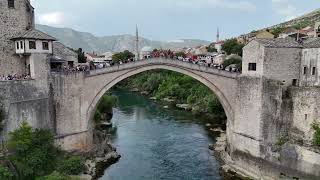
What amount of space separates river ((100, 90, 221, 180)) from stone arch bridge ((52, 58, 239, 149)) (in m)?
3.32

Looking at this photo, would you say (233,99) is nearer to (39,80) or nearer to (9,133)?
(39,80)

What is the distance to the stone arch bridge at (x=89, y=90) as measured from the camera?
22.4 m

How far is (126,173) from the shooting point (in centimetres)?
2262

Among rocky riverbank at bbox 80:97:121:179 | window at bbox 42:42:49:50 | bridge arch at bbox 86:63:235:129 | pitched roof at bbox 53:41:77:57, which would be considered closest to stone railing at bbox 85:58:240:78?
bridge arch at bbox 86:63:235:129

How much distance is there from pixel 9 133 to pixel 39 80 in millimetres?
3598

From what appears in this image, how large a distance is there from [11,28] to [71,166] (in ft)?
30.3

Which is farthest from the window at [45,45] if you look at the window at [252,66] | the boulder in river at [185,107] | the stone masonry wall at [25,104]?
the boulder in river at [185,107]

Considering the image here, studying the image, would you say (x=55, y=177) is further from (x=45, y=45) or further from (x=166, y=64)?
(x=166, y=64)

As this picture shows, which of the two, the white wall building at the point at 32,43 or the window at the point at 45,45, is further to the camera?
the window at the point at 45,45

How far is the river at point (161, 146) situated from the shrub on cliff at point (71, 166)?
1749mm

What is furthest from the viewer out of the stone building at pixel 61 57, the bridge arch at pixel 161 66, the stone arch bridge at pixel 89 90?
the stone building at pixel 61 57

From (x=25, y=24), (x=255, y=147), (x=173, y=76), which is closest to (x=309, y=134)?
(x=255, y=147)

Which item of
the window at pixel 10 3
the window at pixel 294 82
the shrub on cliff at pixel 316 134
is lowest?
the shrub on cliff at pixel 316 134

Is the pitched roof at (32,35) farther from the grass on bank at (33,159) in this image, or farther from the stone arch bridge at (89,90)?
the grass on bank at (33,159)
